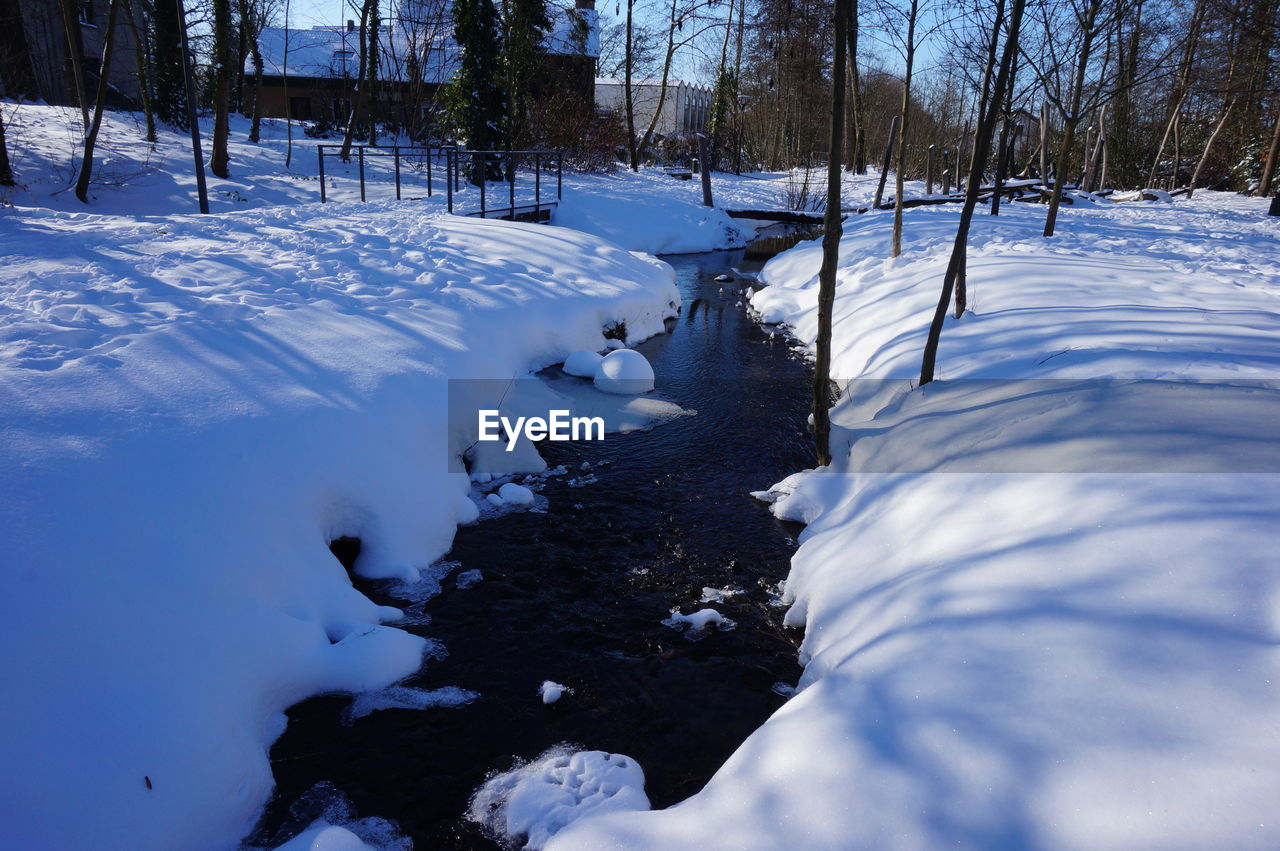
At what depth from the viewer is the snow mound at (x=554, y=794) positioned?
2.91 metres

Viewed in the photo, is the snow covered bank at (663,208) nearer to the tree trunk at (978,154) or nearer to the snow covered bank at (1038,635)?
the tree trunk at (978,154)

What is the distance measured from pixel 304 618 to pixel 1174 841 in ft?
11.7

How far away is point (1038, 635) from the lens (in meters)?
2.68

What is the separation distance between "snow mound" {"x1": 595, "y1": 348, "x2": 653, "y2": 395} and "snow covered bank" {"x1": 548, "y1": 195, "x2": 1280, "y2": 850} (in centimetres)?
288

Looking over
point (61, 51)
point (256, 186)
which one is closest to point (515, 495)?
point (256, 186)

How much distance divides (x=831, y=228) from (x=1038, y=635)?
124 inches

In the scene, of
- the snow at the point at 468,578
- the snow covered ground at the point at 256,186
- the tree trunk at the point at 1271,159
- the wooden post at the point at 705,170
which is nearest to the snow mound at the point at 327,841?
the snow at the point at 468,578

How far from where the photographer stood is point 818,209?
2250 centimetres

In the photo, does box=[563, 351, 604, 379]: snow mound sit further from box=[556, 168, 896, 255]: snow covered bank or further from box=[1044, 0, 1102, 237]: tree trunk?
box=[556, 168, 896, 255]: snow covered bank

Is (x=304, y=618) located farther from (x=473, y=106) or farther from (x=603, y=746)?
(x=473, y=106)

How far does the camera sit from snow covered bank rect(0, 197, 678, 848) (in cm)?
271

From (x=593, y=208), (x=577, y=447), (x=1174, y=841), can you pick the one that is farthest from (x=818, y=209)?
(x=1174, y=841)

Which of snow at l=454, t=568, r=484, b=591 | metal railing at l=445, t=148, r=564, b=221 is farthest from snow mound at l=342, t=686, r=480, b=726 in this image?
metal railing at l=445, t=148, r=564, b=221

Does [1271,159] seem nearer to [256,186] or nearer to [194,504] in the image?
[194,504]
